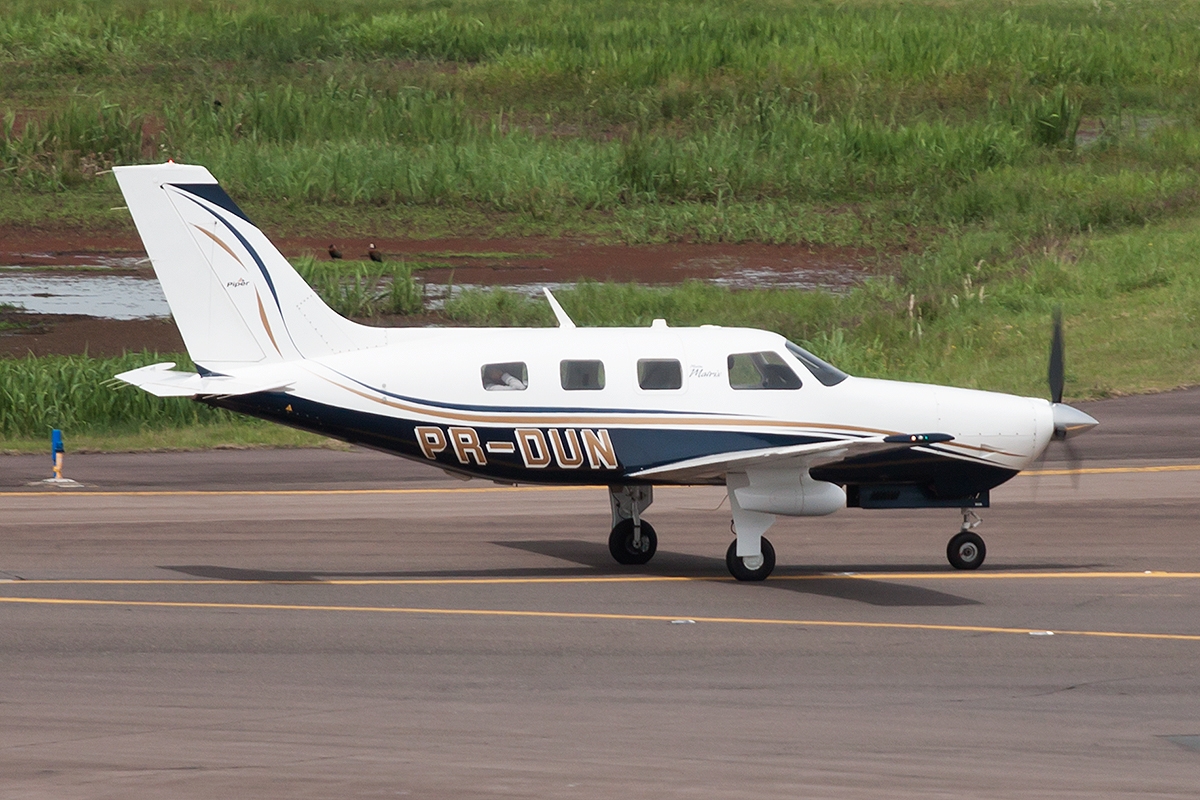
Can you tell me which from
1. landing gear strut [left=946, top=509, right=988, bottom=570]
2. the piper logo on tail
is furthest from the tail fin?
landing gear strut [left=946, top=509, right=988, bottom=570]

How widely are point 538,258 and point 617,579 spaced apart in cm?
2118

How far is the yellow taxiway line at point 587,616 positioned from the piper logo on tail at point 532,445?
1622 millimetres

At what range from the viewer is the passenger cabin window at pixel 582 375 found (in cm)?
1534

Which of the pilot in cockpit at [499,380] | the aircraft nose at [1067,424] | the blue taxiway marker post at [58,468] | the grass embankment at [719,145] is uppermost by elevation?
the grass embankment at [719,145]

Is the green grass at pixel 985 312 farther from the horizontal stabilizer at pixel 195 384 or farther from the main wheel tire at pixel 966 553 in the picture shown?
the horizontal stabilizer at pixel 195 384

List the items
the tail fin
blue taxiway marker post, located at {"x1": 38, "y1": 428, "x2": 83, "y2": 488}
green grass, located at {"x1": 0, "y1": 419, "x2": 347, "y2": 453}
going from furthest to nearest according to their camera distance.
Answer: green grass, located at {"x1": 0, "y1": 419, "x2": 347, "y2": 453} → blue taxiway marker post, located at {"x1": 38, "y1": 428, "x2": 83, "y2": 488} → the tail fin

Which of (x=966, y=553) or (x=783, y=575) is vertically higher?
(x=966, y=553)

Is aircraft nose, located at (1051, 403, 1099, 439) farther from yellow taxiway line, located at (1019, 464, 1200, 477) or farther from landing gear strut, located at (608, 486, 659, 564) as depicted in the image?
yellow taxiway line, located at (1019, 464, 1200, 477)

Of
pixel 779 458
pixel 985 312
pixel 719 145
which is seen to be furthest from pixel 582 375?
pixel 719 145

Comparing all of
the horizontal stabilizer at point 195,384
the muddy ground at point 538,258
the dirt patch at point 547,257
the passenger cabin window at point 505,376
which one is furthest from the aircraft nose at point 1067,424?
the dirt patch at point 547,257

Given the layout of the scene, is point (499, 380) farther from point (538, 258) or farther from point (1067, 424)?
point (538, 258)

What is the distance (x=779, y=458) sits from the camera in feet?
49.5

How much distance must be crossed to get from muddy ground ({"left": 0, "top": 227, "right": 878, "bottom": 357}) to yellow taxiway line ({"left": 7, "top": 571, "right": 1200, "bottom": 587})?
715 inches

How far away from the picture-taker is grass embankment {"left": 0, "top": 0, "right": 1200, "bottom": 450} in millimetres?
30797
